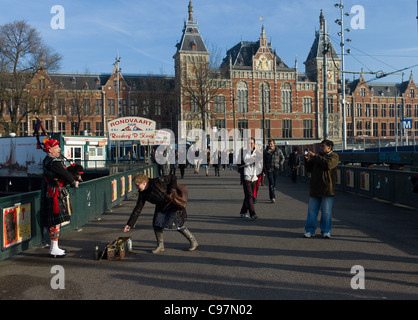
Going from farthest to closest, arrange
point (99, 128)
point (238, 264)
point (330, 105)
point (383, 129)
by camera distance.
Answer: point (383, 129) → point (330, 105) → point (99, 128) → point (238, 264)

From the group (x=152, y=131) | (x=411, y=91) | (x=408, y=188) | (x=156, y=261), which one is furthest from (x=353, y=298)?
(x=411, y=91)

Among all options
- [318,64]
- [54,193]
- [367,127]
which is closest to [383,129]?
[367,127]

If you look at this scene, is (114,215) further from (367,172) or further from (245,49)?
(245,49)

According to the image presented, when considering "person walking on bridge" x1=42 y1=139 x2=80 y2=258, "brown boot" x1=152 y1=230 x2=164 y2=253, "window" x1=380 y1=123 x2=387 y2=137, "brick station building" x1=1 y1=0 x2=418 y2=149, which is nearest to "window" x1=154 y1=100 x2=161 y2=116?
"brick station building" x1=1 y1=0 x2=418 y2=149

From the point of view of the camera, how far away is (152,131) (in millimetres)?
21359

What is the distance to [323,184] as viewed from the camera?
8266mm

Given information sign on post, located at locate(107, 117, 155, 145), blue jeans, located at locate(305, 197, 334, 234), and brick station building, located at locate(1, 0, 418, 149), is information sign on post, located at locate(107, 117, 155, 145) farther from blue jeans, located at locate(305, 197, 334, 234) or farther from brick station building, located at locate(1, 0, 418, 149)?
brick station building, located at locate(1, 0, 418, 149)

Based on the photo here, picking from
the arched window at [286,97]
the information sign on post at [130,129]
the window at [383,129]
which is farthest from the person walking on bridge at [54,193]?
the window at [383,129]

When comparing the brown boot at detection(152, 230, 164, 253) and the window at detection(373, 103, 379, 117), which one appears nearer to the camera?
the brown boot at detection(152, 230, 164, 253)

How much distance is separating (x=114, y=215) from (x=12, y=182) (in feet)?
63.9

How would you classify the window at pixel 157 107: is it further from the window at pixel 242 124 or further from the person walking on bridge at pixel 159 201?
the person walking on bridge at pixel 159 201

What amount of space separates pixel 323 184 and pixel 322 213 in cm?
59

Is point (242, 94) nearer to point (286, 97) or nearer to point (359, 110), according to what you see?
point (286, 97)

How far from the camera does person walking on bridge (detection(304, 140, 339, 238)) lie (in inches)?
324
